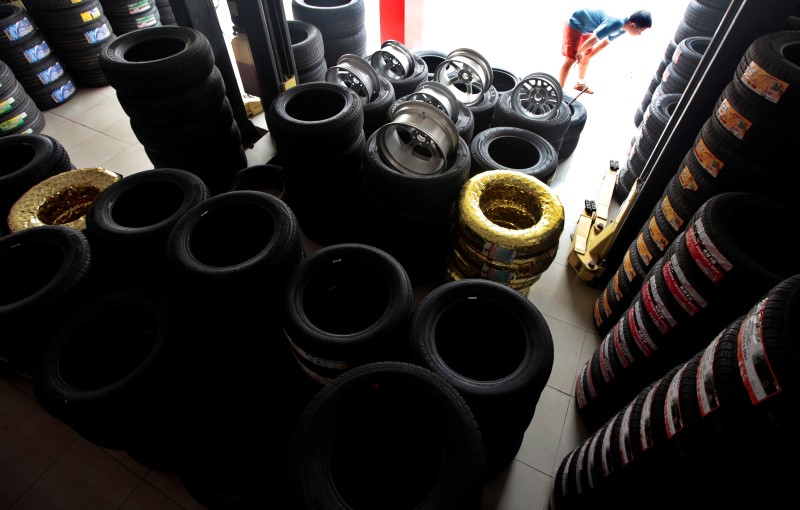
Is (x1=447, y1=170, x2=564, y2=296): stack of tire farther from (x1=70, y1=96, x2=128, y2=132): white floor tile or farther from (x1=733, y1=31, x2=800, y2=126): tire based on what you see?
(x1=70, y1=96, x2=128, y2=132): white floor tile

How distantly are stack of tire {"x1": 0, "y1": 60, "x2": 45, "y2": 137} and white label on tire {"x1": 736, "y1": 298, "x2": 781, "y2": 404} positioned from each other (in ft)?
21.3

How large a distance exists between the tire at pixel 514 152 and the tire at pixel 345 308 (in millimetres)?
1425

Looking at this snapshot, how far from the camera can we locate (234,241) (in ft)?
9.00

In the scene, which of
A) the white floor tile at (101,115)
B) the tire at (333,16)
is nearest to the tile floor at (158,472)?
the tire at (333,16)

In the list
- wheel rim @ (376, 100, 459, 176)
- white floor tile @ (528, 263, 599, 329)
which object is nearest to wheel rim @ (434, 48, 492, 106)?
wheel rim @ (376, 100, 459, 176)

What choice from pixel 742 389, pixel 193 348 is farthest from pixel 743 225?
pixel 193 348

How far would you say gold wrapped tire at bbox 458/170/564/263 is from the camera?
256 cm

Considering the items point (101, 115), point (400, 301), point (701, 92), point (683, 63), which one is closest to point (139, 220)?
point (400, 301)

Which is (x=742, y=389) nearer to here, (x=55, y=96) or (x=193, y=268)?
(x=193, y=268)

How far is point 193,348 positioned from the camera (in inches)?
92.0

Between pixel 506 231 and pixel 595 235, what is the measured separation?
1.40m

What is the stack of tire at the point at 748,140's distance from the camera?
1.93 meters

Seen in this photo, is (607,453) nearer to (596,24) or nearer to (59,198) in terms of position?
(59,198)

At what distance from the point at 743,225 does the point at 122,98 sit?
14.1 ft
